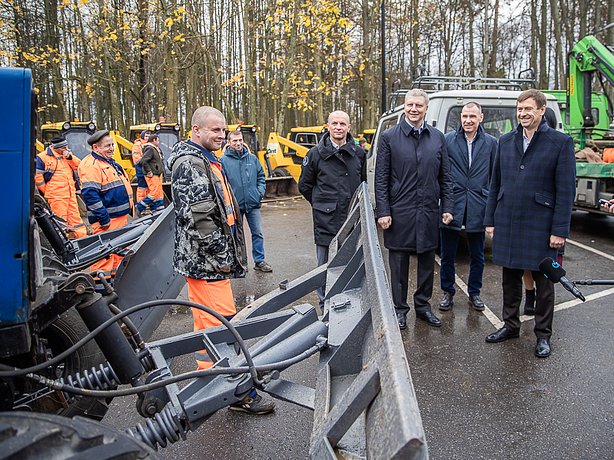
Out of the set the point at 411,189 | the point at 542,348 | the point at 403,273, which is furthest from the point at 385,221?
the point at 542,348

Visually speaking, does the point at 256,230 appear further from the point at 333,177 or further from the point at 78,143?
the point at 78,143

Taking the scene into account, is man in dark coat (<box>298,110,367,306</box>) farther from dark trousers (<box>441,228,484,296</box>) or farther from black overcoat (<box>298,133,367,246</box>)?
dark trousers (<box>441,228,484,296</box>)

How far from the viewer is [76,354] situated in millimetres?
3002

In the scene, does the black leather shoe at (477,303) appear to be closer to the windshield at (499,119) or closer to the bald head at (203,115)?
the windshield at (499,119)

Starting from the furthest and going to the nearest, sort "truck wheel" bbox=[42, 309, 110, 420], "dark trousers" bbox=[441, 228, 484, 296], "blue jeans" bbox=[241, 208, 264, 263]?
"blue jeans" bbox=[241, 208, 264, 263] < "dark trousers" bbox=[441, 228, 484, 296] < "truck wheel" bbox=[42, 309, 110, 420]

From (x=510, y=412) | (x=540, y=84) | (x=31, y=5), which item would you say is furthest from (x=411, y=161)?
(x=540, y=84)

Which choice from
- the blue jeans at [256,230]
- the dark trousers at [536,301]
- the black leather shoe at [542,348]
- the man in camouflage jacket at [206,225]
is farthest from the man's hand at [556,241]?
the blue jeans at [256,230]

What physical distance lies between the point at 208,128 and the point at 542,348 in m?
3.10

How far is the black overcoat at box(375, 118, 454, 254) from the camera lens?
15.6 ft

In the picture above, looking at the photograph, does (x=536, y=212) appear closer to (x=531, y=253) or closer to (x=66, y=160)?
(x=531, y=253)

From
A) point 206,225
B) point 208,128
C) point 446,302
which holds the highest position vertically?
point 208,128

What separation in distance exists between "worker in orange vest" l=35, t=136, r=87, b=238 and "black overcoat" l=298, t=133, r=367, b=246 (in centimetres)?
343

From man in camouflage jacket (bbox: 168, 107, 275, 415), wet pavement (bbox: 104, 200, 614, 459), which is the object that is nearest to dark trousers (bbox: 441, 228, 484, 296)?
wet pavement (bbox: 104, 200, 614, 459)

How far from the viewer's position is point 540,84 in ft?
85.5
